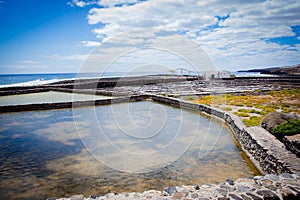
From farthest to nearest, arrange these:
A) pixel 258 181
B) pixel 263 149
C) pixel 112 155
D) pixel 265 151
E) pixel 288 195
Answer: pixel 112 155
pixel 263 149
pixel 265 151
pixel 258 181
pixel 288 195

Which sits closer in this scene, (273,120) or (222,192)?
(222,192)

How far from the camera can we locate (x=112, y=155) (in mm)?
6992

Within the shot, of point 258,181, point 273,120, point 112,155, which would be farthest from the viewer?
point 273,120

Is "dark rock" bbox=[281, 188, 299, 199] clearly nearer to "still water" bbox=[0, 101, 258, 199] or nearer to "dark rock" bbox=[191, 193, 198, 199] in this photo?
"dark rock" bbox=[191, 193, 198, 199]

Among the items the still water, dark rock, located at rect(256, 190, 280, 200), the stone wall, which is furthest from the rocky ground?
the still water

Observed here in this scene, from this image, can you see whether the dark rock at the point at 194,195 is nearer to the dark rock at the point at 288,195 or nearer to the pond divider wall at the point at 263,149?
the dark rock at the point at 288,195

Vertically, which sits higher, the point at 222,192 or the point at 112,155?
the point at 222,192

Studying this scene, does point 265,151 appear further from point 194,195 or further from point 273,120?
point 194,195

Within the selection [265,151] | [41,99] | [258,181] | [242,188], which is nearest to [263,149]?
[265,151]

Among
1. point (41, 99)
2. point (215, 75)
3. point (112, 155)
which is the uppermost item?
point (215, 75)

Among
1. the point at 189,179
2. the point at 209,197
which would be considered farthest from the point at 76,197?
the point at 189,179

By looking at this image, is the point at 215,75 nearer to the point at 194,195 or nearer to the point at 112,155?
the point at 112,155

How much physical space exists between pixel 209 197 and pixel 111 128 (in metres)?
6.78

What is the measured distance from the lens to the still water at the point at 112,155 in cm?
527
